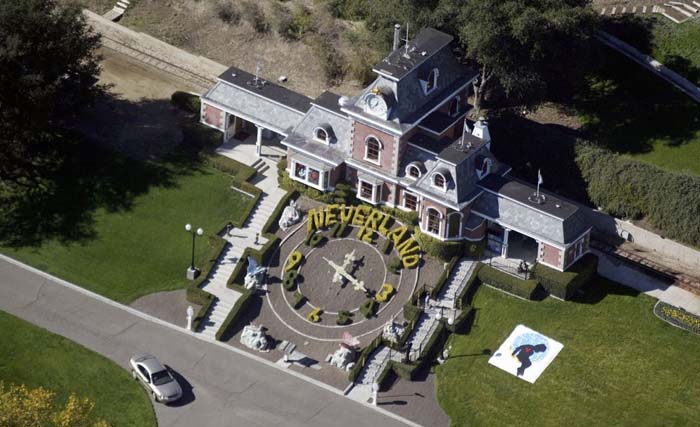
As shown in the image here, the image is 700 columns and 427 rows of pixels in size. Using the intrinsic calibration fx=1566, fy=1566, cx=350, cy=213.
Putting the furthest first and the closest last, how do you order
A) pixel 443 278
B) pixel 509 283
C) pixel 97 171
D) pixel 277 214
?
pixel 97 171 < pixel 277 214 < pixel 443 278 < pixel 509 283

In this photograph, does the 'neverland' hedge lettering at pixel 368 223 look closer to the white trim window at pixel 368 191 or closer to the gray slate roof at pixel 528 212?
the white trim window at pixel 368 191

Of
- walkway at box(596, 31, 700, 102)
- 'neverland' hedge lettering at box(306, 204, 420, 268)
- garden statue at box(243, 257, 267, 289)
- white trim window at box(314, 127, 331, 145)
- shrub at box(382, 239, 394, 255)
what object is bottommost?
garden statue at box(243, 257, 267, 289)

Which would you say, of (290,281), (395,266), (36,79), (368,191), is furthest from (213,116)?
(395,266)

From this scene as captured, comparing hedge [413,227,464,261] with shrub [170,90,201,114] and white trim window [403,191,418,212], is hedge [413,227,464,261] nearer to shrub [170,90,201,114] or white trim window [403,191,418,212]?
white trim window [403,191,418,212]

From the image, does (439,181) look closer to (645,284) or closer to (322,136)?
(322,136)

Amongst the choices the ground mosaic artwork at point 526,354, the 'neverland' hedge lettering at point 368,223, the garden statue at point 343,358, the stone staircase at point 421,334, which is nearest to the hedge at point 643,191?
the ground mosaic artwork at point 526,354

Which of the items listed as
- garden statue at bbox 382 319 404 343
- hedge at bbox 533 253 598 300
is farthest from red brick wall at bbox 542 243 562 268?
garden statue at bbox 382 319 404 343

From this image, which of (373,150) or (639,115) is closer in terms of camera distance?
(373,150)

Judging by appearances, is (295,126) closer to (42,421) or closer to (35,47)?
(35,47)
